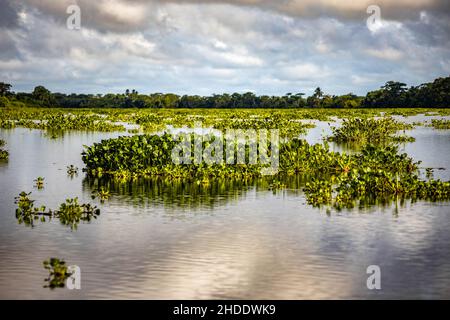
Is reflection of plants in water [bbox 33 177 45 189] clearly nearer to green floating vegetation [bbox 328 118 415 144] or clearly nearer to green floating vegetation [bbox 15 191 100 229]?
green floating vegetation [bbox 15 191 100 229]

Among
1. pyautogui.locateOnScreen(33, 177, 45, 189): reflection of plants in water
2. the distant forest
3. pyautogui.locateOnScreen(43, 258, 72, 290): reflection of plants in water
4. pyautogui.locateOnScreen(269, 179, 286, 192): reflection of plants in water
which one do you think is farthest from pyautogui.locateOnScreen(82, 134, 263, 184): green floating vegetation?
the distant forest

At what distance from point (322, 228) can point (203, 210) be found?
3.76 metres

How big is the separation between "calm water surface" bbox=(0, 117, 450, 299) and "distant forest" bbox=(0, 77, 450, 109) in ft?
315

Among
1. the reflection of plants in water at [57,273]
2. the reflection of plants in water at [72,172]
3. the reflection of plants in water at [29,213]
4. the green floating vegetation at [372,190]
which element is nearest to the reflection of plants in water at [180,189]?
the reflection of plants in water at [72,172]

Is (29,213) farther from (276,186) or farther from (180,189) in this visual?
(276,186)

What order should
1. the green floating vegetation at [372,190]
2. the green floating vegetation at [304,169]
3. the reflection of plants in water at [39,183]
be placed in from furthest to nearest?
the reflection of plants in water at [39,183] < the green floating vegetation at [304,169] < the green floating vegetation at [372,190]

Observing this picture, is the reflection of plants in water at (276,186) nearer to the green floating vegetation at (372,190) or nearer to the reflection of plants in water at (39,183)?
the green floating vegetation at (372,190)

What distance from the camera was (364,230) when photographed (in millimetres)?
15578

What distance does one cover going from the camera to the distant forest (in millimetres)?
115875

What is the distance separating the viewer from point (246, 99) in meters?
146

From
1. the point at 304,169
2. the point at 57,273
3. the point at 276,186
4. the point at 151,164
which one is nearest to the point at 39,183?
the point at 151,164

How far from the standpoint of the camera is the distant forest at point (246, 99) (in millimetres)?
115875

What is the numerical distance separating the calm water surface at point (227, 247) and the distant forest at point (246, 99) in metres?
96.2

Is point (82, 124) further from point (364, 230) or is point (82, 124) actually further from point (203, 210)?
point (364, 230)
